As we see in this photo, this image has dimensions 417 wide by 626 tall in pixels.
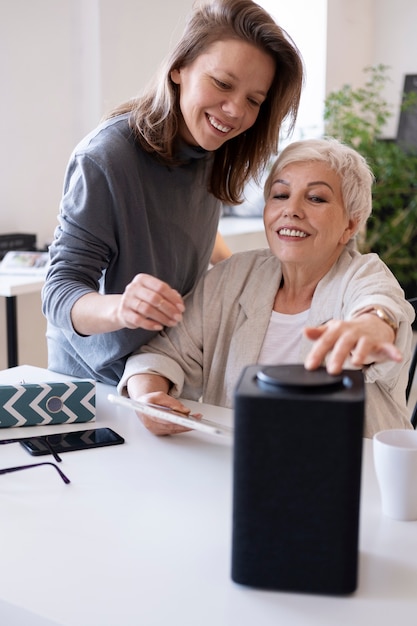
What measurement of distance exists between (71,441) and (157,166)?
653 millimetres

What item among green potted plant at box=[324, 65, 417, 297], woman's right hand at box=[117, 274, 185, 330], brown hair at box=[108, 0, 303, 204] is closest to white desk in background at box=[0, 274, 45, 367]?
brown hair at box=[108, 0, 303, 204]

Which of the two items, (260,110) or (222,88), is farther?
(260,110)

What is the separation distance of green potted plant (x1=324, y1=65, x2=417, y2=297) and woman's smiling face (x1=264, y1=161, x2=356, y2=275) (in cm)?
305

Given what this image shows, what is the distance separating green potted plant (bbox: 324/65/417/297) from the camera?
16.0 ft

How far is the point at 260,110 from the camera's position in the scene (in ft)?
6.01

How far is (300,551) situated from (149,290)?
1.71ft

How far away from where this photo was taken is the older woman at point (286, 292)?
5.49 ft

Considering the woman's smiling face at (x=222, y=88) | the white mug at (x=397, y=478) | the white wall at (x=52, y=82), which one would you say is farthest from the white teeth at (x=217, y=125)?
the white wall at (x=52, y=82)

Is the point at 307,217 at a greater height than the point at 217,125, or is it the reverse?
the point at 217,125

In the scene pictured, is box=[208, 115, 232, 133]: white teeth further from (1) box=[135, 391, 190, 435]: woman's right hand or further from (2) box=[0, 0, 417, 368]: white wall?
(2) box=[0, 0, 417, 368]: white wall

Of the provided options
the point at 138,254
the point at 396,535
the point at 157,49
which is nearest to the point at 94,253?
the point at 138,254

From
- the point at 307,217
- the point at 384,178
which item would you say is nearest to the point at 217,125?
the point at 307,217

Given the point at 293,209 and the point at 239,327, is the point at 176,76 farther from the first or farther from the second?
the point at 239,327

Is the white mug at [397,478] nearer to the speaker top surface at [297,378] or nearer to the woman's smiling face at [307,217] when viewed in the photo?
the speaker top surface at [297,378]
